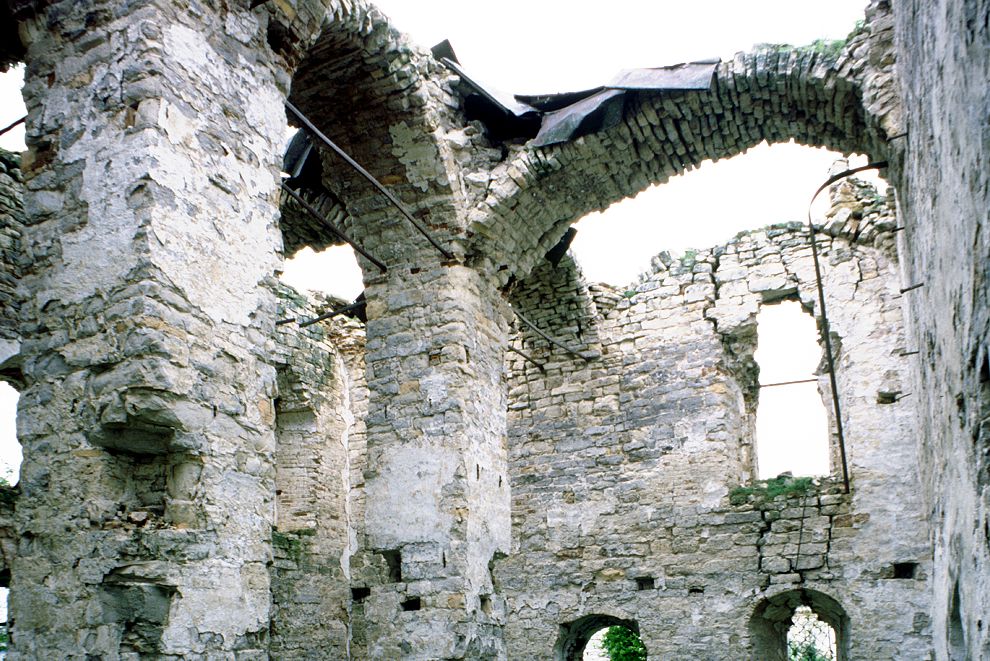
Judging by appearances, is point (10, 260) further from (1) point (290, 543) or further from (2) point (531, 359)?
(2) point (531, 359)

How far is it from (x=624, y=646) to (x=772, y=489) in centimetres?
406

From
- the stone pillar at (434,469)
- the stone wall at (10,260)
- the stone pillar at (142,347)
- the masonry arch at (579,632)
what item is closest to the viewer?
the stone pillar at (142,347)

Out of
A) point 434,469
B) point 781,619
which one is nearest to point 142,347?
point 434,469

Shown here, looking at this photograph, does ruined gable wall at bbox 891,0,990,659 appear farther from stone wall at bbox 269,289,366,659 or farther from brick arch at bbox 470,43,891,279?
stone wall at bbox 269,289,366,659

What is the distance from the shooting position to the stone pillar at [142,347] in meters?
4.23

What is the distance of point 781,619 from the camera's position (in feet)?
32.1

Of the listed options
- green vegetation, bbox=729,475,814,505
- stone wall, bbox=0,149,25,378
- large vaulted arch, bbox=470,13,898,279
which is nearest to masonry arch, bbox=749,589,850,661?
green vegetation, bbox=729,475,814,505

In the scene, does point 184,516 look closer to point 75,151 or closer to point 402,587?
point 75,151

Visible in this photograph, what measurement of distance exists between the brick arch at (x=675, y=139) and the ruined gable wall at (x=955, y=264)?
141cm

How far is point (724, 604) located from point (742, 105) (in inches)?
196

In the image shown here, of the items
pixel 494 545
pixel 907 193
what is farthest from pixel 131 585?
pixel 907 193

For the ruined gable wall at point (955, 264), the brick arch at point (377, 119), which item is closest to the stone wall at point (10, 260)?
the brick arch at point (377, 119)

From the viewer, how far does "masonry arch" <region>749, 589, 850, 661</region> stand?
9.20 metres

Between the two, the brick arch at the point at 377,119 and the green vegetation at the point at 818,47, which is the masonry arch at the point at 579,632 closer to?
the brick arch at the point at 377,119
